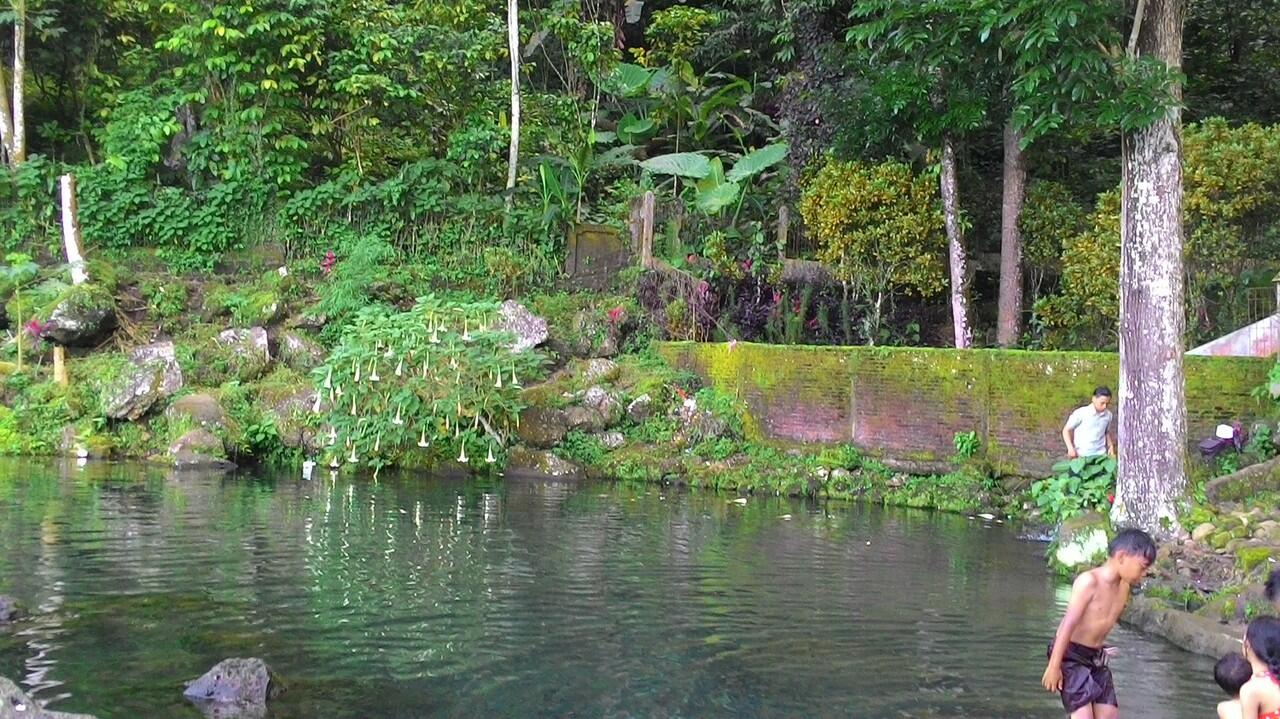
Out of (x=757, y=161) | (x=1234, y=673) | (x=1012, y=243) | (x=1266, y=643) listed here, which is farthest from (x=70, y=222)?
(x=1266, y=643)

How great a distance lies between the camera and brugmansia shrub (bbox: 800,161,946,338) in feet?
59.1

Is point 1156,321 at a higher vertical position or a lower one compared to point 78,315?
lower

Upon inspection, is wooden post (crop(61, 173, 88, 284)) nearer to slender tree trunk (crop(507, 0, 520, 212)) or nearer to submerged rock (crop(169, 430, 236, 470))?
submerged rock (crop(169, 430, 236, 470))

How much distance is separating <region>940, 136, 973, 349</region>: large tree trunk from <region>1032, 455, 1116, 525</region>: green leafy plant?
17.3 feet

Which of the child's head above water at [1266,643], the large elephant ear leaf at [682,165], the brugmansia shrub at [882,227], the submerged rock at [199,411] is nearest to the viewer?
the child's head above water at [1266,643]

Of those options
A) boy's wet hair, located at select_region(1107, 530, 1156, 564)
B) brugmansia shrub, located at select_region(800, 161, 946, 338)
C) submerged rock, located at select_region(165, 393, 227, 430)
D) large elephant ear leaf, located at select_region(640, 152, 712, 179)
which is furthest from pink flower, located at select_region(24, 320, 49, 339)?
boy's wet hair, located at select_region(1107, 530, 1156, 564)

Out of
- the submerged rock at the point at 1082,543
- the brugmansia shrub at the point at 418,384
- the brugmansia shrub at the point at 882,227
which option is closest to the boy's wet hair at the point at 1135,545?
the submerged rock at the point at 1082,543

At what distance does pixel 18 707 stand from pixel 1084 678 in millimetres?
4947

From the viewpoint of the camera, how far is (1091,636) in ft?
17.9

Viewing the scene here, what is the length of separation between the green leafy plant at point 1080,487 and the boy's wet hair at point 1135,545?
251 inches

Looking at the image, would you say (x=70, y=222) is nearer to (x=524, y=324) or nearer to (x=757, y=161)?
(x=524, y=324)

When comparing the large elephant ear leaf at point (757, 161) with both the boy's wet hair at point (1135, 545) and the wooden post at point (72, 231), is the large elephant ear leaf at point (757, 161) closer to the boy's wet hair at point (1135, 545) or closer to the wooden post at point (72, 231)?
the wooden post at point (72, 231)

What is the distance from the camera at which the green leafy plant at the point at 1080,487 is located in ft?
38.8

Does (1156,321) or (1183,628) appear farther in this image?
(1156,321)
